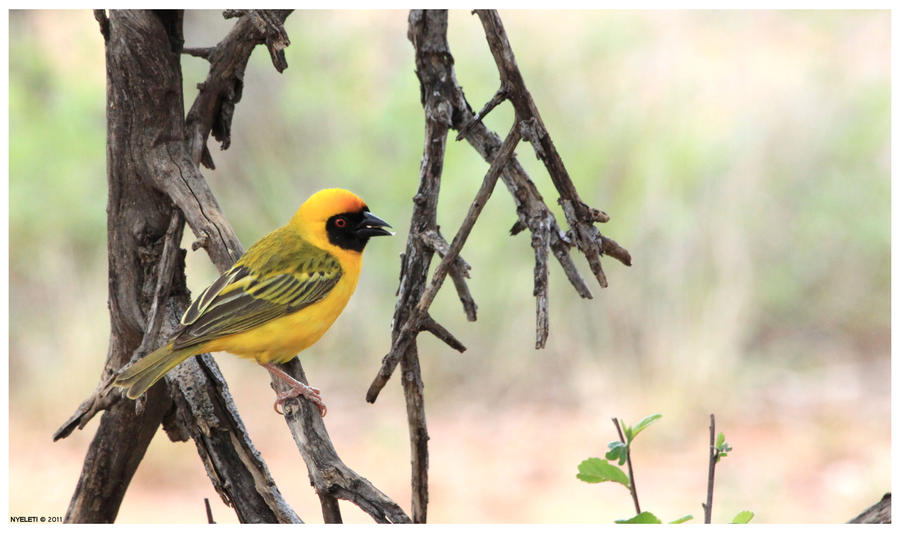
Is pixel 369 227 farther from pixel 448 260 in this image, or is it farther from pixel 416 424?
pixel 448 260

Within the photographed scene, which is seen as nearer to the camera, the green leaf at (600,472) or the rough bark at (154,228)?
the green leaf at (600,472)

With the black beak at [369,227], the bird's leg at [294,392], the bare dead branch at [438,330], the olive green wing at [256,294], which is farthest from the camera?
the black beak at [369,227]

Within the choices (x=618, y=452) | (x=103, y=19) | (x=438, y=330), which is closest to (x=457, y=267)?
(x=438, y=330)

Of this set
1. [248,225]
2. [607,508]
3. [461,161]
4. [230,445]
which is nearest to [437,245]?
[230,445]

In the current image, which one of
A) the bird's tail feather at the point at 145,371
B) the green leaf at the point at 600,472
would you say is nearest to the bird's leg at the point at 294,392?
the bird's tail feather at the point at 145,371

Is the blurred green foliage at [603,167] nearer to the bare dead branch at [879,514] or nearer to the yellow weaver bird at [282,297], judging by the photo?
the yellow weaver bird at [282,297]

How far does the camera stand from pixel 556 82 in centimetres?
748

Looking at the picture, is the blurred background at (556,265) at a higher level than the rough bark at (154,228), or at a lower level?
higher

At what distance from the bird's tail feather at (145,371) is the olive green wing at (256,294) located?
4cm

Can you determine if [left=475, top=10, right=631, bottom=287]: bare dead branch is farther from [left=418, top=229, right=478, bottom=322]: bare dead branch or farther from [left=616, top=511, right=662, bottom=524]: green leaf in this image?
[left=616, top=511, right=662, bottom=524]: green leaf

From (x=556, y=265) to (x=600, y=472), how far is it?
5574mm

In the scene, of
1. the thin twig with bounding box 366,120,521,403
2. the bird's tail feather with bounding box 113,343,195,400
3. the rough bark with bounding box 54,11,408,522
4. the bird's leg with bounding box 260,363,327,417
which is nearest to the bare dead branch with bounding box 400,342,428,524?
the thin twig with bounding box 366,120,521,403

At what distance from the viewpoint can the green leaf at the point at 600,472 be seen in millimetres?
1479

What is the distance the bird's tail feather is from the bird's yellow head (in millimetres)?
878
